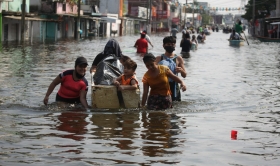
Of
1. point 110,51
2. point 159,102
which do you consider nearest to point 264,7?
point 110,51

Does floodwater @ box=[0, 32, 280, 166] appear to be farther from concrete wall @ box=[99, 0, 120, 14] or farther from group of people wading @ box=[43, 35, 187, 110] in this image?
concrete wall @ box=[99, 0, 120, 14]

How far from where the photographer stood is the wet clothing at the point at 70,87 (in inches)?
458

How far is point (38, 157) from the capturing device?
26.2 feet

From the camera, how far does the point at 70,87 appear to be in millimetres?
11758

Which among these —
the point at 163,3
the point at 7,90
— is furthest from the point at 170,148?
the point at 163,3

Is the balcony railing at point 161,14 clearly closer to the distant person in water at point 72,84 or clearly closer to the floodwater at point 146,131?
the floodwater at point 146,131

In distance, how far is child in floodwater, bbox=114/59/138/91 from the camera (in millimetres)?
11531

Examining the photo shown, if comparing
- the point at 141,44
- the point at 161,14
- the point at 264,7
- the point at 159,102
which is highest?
the point at 264,7

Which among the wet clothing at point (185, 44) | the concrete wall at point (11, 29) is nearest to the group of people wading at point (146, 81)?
the wet clothing at point (185, 44)

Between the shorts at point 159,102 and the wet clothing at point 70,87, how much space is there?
111 cm

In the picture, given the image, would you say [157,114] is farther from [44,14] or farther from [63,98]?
[44,14]

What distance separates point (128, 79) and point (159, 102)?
65 centimetres

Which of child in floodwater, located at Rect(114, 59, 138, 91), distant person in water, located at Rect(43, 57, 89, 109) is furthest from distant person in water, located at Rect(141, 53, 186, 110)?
distant person in water, located at Rect(43, 57, 89, 109)

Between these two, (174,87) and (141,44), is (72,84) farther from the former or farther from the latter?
(141,44)
